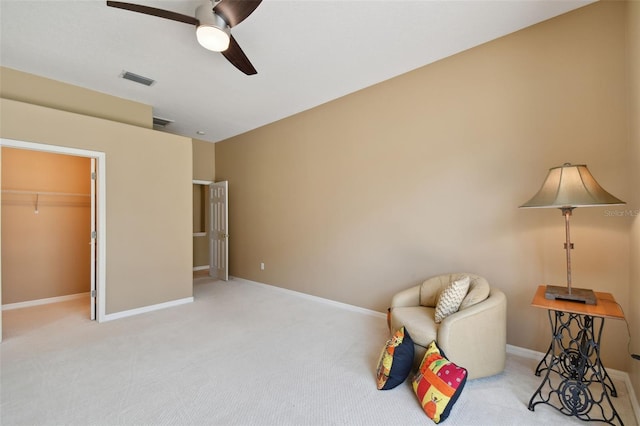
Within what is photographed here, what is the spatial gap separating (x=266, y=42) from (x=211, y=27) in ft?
3.00

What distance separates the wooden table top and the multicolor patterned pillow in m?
0.73

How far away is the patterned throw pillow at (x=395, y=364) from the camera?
7.05 feet

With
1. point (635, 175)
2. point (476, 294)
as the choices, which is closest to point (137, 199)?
point (476, 294)

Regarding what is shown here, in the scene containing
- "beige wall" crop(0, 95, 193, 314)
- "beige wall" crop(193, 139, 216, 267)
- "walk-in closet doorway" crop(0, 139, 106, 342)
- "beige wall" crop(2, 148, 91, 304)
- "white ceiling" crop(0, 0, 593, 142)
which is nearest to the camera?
"white ceiling" crop(0, 0, 593, 142)

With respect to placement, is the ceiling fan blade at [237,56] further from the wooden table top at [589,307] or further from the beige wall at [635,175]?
the wooden table top at [589,307]

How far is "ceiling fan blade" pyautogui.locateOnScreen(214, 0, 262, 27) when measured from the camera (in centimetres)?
190

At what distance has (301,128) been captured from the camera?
4.72 metres

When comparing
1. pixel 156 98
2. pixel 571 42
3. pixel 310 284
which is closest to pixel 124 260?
pixel 156 98

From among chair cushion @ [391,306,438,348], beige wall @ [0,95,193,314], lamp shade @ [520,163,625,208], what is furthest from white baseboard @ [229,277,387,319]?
lamp shade @ [520,163,625,208]

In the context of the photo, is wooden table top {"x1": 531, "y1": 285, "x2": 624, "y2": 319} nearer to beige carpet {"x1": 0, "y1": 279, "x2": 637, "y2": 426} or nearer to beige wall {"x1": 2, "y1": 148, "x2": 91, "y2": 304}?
beige carpet {"x1": 0, "y1": 279, "x2": 637, "y2": 426}

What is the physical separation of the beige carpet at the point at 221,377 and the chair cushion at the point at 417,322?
1.23 ft

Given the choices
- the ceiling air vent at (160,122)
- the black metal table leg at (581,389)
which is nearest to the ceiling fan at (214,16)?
the black metal table leg at (581,389)

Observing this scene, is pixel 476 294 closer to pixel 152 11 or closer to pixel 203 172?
pixel 152 11

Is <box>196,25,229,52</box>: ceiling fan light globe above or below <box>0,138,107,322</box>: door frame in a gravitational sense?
above
